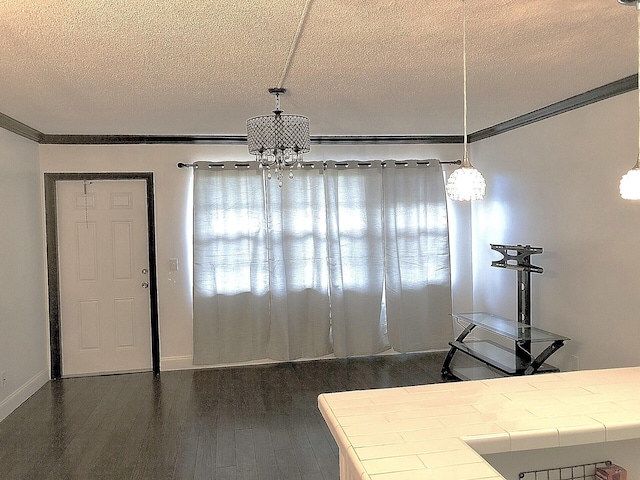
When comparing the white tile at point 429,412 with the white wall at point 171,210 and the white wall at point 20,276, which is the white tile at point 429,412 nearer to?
the white wall at point 20,276

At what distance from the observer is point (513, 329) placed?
4320 millimetres

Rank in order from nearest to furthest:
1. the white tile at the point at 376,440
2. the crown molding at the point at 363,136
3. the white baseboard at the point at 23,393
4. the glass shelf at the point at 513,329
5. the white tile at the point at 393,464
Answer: the white tile at the point at 393,464, the white tile at the point at 376,440, the crown molding at the point at 363,136, the glass shelf at the point at 513,329, the white baseboard at the point at 23,393

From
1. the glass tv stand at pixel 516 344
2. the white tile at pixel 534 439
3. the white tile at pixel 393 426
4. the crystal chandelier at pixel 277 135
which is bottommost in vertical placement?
the glass tv stand at pixel 516 344

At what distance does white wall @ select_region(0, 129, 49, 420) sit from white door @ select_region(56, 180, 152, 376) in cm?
23

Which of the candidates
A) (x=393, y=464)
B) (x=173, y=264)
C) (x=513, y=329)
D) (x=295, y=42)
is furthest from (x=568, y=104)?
(x=173, y=264)

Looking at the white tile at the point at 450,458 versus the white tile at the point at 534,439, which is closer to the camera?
the white tile at the point at 450,458

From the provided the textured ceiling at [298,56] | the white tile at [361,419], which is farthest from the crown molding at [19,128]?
the white tile at [361,419]

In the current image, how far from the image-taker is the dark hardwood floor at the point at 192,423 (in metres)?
3.27

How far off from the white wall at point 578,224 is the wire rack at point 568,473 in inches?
84.3

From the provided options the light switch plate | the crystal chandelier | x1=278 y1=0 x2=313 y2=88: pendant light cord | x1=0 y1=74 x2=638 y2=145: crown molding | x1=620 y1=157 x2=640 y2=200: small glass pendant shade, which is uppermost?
x1=0 y1=74 x2=638 y2=145: crown molding

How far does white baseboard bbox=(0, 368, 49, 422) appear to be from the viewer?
4.14 meters

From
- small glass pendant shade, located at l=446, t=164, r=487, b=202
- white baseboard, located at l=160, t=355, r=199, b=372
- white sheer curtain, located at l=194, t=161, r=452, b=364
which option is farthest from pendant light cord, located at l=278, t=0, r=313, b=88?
white baseboard, located at l=160, t=355, r=199, b=372

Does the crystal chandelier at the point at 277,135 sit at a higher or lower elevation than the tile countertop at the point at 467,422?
higher

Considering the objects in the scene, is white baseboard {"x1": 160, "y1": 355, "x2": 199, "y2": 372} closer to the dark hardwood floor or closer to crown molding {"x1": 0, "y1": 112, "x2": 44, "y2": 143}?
the dark hardwood floor
